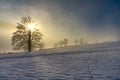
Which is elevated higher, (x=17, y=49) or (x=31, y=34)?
(x=31, y=34)

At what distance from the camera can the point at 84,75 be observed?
11.3 metres

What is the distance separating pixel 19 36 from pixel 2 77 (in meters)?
38.6

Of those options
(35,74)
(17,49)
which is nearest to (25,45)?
(17,49)

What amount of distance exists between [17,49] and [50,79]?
41815 mm

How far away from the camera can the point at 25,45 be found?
50.2 meters

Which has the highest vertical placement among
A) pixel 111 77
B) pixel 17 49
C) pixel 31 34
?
pixel 31 34

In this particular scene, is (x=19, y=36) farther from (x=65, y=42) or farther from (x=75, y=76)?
(x=65, y=42)

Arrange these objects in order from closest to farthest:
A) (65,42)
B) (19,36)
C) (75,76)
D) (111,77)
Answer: (111,77)
(75,76)
(19,36)
(65,42)

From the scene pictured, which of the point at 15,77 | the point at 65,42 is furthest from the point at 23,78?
the point at 65,42

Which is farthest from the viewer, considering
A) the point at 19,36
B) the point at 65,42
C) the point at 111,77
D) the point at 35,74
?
the point at 65,42

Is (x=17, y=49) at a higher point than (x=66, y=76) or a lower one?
higher

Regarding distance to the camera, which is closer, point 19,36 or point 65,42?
point 19,36

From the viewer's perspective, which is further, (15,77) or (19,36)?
(19,36)

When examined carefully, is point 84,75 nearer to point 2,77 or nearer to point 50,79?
point 50,79
